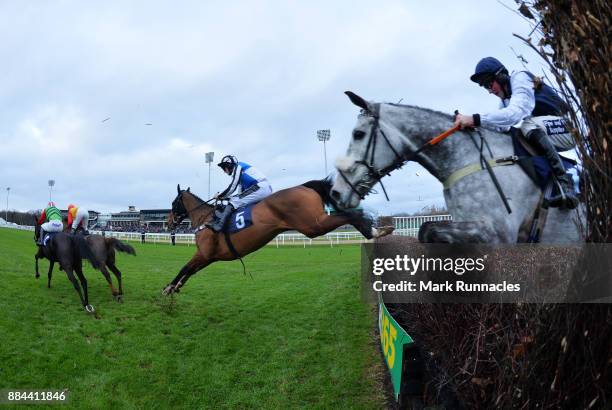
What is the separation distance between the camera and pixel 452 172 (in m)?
2.80

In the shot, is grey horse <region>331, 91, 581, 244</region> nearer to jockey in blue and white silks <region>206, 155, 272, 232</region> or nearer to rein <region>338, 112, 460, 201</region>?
rein <region>338, 112, 460, 201</region>

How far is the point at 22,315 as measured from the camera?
6.41 m

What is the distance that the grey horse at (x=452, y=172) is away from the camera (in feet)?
8.39

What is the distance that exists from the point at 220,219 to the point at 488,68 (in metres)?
4.06

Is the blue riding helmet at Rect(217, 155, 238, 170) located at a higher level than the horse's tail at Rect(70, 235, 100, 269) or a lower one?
higher

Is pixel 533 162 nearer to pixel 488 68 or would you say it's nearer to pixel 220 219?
pixel 488 68

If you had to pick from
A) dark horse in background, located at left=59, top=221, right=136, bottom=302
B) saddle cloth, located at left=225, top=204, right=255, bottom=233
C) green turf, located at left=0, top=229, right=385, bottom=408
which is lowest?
green turf, located at left=0, top=229, right=385, bottom=408

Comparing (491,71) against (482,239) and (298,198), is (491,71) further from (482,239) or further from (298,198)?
(298,198)

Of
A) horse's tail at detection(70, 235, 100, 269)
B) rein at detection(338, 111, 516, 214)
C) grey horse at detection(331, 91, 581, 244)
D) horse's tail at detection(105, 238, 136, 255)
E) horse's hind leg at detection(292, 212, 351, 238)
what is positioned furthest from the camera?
horse's tail at detection(105, 238, 136, 255)

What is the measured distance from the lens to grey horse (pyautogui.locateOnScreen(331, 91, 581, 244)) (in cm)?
256

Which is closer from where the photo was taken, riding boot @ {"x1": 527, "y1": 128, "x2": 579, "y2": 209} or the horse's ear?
riding boot @ {"x1": 527, "y1": 128, "x2": 579, "y2": 209}

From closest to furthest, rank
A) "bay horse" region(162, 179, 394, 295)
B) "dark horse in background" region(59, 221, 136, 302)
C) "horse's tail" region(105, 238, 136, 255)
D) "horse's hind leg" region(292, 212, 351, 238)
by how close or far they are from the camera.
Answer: "horse's hind leg" region(292, 212, 351, 238)
"bay horse" region(162, 179, 394, 295)
"dark horse in background" region(59, 221, 136, 302)
"horse's tail" region(105, 238, 136, 255)

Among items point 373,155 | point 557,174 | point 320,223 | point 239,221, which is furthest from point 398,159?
point 239,221

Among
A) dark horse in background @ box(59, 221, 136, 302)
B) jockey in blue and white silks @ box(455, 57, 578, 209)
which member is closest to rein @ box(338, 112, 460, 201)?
jockey in blue and white silks @ box(455, 57, 578, 209)
